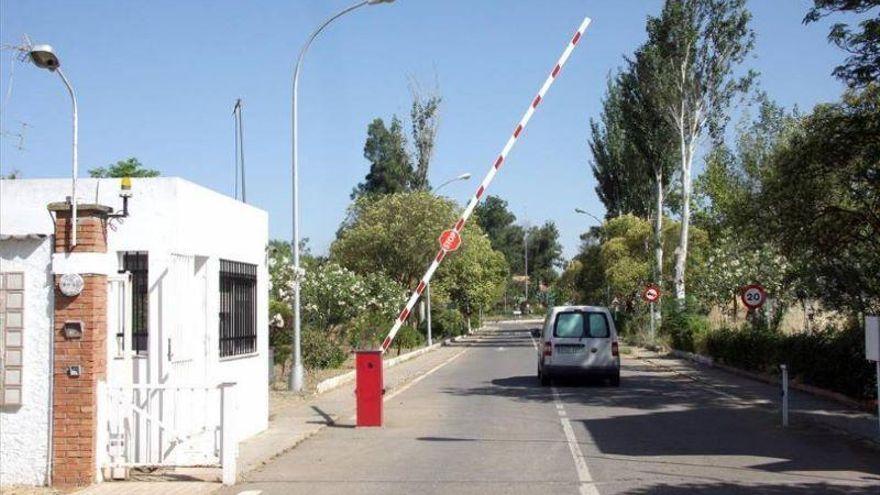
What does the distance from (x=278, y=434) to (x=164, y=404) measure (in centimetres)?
381

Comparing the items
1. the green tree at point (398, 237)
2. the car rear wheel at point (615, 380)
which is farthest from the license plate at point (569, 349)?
the green tree at point (398, 237)

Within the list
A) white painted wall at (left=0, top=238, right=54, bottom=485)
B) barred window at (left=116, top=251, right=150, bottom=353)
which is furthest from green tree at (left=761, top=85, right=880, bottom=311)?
white painted wall at (left=0, top=238, right=54, bottom=485)

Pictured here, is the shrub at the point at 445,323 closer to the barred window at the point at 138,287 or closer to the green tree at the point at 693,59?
the green tree at the point at 693,59

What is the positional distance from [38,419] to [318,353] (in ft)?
52.9

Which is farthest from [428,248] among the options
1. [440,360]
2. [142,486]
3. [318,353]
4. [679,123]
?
[142,486]

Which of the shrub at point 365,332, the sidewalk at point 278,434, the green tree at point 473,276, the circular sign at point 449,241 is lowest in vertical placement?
the sidewalk at point 278,434

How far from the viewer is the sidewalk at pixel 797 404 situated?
14570 mm

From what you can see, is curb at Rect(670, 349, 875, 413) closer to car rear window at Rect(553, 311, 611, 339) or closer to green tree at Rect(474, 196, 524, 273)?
car rear window at Rect(553, 311, 611, 339)

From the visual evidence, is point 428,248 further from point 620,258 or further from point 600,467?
point 600,467

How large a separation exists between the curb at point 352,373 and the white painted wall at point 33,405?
1145 centimetres

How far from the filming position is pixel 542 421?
15.8m

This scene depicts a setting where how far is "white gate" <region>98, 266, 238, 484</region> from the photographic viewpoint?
10141mm

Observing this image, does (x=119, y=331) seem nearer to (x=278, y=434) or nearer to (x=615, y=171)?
(x=278, y=434)

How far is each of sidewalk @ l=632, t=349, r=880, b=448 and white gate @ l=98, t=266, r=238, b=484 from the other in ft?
27.9
